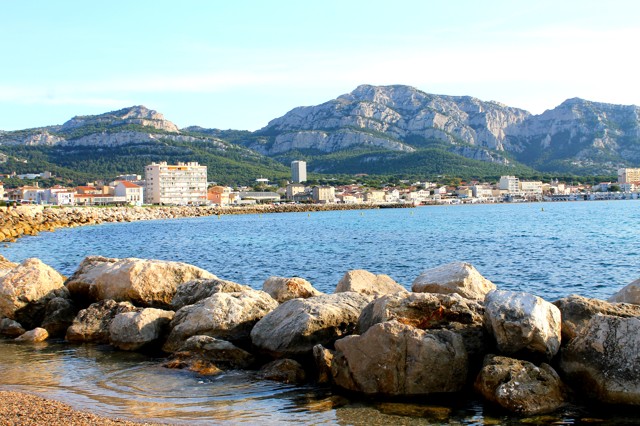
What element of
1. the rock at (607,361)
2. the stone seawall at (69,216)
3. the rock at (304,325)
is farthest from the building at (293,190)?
the rock at (607,361)

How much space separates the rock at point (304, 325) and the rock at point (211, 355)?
0.34 meters

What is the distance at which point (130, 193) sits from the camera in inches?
4919

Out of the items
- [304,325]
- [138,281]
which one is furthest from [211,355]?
[138,281]

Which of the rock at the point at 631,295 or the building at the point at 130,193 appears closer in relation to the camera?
the rock at the point at 631,295

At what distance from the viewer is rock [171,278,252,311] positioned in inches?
486

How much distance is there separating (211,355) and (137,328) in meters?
1.93

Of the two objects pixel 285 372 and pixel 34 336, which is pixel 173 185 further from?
pixel 285 372

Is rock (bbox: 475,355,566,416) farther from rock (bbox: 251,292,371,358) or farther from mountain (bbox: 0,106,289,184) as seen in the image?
mountain (bbox: 0,106,289,184)

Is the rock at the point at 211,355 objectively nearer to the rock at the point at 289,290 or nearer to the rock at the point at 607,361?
the rock at the point at 289,290

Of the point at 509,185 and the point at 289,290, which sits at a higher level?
the point at 509,185

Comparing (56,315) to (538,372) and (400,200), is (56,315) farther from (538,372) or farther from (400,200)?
(400,200)

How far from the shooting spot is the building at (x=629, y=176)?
180 m

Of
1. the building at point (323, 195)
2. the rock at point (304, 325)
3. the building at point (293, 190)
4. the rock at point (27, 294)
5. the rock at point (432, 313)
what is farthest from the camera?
the building at point (293, 190)

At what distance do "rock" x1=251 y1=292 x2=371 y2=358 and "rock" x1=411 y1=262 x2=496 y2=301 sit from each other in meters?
1.67
